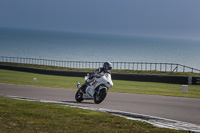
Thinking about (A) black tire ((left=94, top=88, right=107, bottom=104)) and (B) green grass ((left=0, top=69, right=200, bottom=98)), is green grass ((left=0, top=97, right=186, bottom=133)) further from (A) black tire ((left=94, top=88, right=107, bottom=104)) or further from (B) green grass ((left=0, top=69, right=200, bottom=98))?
(B) green grass ((left=0, top=69, right=200, bottom=98))

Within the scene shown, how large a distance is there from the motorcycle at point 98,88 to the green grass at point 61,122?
249cm

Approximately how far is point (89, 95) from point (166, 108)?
3.09 meters

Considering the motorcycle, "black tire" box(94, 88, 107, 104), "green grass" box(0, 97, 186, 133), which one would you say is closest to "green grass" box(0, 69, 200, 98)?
the motorcycle

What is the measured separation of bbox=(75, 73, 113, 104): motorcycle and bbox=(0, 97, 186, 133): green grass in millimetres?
2495

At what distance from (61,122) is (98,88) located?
4.61 m

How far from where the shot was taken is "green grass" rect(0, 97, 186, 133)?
8.42 meters

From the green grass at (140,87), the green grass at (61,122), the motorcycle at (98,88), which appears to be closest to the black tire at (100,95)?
the motorcycle at (98,88)

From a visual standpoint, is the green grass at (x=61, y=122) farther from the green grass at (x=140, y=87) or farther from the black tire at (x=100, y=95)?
the green grass at (x=140, y=87)

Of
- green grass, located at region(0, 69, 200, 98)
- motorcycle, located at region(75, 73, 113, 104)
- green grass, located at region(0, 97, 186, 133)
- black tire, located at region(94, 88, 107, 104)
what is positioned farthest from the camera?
green grass, located at region(0, 69, 200, 98)

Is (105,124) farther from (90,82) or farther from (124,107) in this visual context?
(90,82)

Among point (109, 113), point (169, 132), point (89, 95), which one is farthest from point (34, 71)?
point (169, 132)

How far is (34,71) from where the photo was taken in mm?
44938

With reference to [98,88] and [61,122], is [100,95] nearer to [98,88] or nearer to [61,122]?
[98,88]

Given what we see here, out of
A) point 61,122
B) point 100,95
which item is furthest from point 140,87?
point 61,122
